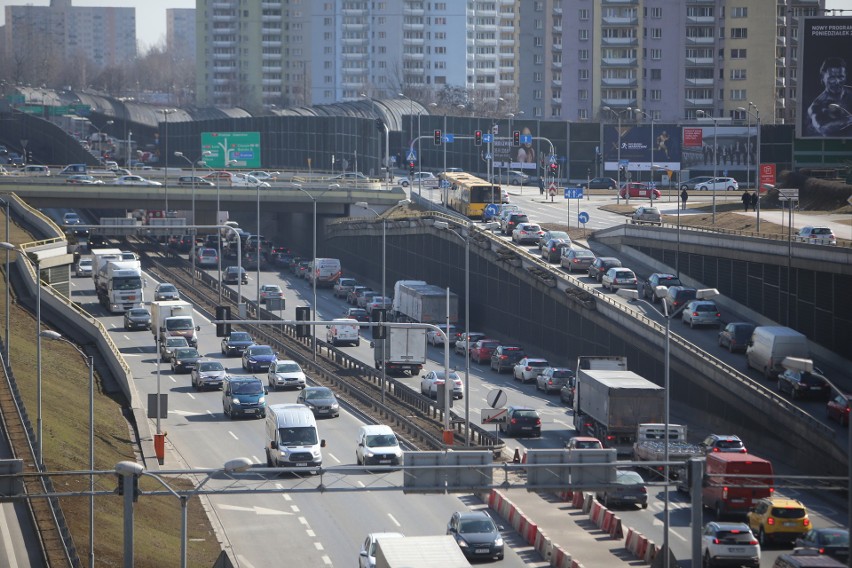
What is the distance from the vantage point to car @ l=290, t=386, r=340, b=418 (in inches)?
2281

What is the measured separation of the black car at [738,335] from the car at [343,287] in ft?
110

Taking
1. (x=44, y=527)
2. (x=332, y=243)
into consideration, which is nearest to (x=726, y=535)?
(x=44, y=527)

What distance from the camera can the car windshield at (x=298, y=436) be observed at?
4859 centimetres

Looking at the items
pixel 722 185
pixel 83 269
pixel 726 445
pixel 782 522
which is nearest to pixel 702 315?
pixel 726 445

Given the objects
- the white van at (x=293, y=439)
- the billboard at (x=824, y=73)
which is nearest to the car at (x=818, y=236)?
the billboard at (x=824, y=73)

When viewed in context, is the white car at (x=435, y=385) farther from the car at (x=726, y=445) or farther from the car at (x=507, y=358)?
the car at (x=726, y=445)

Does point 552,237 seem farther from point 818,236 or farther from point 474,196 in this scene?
point 818,236

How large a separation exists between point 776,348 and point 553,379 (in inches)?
445

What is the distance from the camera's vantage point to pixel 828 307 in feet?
196

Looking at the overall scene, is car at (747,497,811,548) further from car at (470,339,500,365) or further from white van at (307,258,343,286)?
white van at (307,258,343,286)

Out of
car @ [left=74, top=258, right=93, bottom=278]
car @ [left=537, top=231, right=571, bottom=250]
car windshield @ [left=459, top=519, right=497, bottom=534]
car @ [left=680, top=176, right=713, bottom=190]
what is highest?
car @ [left=680, top=176, right=713, bottom=190]

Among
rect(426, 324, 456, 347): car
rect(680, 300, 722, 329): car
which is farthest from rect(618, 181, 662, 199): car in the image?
rect(680, 300, 722, 329): car

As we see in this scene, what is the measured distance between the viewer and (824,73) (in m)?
79.2

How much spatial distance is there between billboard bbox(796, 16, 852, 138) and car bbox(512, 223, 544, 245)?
14639 millimetres
